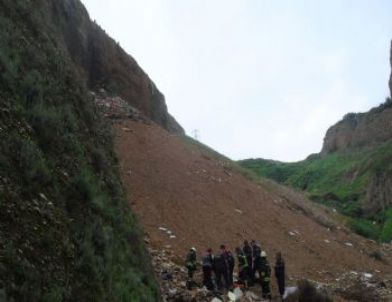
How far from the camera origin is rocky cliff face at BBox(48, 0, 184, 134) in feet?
107

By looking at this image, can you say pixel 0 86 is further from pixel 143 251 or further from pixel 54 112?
pixel 143 251

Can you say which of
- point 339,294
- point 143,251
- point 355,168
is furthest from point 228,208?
point 355,168

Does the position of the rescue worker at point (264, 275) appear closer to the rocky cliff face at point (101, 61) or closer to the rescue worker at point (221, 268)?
the rescue worker at point (221, 268)

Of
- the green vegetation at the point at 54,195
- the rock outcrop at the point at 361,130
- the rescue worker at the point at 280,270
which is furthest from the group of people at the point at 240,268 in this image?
the rock outcrop at the point at 361,130

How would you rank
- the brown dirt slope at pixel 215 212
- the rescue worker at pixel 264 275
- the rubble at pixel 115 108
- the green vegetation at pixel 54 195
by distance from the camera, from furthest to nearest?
the rubble at pixel 115 108 < the brown dirt slope at pixel 215 212 < the rescue worker at pixel 264 275 < the green vegetation at pixel 54 195

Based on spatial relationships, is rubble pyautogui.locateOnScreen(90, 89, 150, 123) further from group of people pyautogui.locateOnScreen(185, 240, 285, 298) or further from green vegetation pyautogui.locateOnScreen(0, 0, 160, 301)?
green vegetation pyautogui.locateOnScreen(0, 0, 160, 301)

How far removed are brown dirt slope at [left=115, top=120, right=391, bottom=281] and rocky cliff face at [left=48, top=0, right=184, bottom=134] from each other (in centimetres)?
515

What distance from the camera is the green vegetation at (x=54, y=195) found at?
7195 mm

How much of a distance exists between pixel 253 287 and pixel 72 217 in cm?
1002

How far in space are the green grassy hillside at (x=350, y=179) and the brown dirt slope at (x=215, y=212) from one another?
28.4 feet

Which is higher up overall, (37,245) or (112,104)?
(112,104)

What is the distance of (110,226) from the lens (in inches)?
400

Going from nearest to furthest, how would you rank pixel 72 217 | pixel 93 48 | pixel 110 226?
pixel 72 217
pixel 110 226
pixel 93 48

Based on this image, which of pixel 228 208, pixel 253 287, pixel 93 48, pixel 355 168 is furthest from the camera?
pixel 355 168
